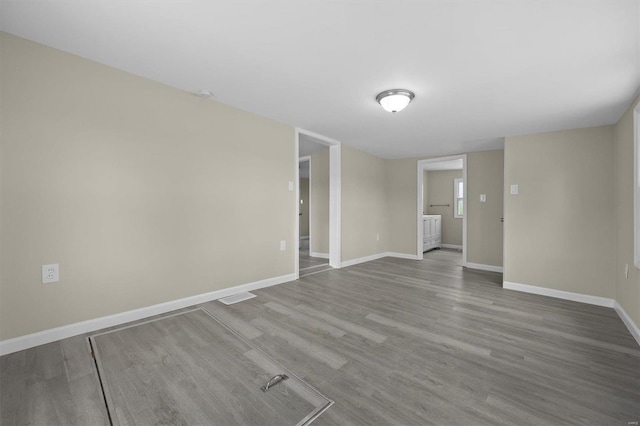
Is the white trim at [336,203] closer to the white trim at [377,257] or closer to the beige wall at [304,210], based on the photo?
the white trim at [377,257]

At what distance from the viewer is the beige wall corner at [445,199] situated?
7.67 meters

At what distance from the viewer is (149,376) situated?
1.65 meters

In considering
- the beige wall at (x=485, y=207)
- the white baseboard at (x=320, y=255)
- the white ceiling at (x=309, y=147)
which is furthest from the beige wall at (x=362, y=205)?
the beige wall at (x=485, y=207)

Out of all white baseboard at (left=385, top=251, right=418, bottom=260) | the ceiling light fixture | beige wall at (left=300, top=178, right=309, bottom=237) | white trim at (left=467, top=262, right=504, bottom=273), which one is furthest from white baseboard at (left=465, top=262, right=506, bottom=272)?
beige wall at (left=300, top=178, right=309, bottom=237)

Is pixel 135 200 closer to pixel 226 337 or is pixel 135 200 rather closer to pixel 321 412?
pixel 226 337

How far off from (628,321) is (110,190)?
492 cm

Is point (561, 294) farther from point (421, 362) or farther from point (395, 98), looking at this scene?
point (395, 98)

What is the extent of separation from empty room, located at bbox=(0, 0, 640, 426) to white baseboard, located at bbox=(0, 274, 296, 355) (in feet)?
0.05

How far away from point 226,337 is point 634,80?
3.99 m

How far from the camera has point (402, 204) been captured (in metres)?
6.01

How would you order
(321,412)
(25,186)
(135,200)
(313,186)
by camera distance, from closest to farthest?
(321,412) < (25,186) < (135,200) < (313,186)

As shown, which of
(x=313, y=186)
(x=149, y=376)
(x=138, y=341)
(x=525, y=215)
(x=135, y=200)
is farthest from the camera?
(x=313, y=186)

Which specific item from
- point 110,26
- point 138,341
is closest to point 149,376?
point 138,341

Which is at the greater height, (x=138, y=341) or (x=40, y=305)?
(x=40, y=305)
